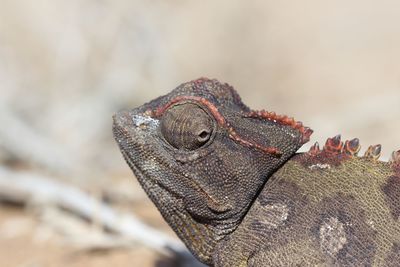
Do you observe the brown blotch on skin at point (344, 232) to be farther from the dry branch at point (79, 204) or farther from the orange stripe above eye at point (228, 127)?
the dry branch at point (79, 204)

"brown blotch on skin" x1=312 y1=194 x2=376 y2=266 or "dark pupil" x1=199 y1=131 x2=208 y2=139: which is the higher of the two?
"dark pupil" x1=199 y1=131 x2=208 y2=139

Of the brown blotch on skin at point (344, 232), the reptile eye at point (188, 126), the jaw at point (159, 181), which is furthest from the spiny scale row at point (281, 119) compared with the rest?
the jaw at point (159, 181)

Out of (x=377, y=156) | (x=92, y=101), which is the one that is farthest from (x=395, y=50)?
(x=377, y=156)

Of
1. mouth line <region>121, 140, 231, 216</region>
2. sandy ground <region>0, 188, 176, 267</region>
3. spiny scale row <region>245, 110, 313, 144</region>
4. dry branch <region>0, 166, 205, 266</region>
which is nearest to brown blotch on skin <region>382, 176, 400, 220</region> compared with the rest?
spiny scale row <region>245, 110, 313, 144</region>

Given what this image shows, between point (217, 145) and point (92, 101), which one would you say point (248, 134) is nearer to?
point (217, 145)

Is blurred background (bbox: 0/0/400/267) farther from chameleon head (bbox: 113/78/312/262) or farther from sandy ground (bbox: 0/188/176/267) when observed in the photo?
chameleon head (bbox: 113/78/312/262)

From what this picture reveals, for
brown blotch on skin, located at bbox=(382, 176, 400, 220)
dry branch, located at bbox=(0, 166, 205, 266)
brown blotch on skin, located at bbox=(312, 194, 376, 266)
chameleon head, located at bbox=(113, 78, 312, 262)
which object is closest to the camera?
brown blotch on skin, located at bbox=(312, 194, 376, 266)

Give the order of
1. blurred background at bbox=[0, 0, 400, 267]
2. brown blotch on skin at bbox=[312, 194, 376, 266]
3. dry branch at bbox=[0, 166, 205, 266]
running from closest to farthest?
brown blotch on skin at bbox=[312, 194, 376, 266]
dry branch at bbox=[0, 166, 205, 266]
blurred background at bbox=[0, 0, 400, 267]

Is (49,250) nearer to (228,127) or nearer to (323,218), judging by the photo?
(228,127)
